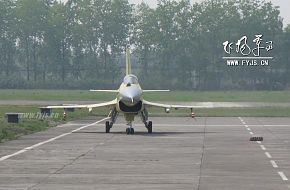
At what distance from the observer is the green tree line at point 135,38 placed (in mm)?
149375

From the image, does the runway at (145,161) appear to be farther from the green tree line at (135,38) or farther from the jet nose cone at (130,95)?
the green tree line at (135,38)

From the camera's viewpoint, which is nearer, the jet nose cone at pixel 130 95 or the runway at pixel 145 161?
the runway at pixel 145 161

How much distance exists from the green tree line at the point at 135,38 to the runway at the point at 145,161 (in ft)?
343

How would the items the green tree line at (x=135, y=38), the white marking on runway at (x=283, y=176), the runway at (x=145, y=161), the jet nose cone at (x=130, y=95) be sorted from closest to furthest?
the runway at (x=145, y=161), the white marking on runway at (x=283, y=176), the jet nose cone at (x=130, y=95), the green tree line at (x=135, y=38)

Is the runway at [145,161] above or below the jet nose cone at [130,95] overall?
below

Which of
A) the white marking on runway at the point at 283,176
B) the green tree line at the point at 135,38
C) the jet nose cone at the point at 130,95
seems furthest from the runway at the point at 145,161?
the green tree line at the point at 135,38

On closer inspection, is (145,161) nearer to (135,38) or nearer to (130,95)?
(130,95)

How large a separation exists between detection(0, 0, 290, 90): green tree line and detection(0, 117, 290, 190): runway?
343 ft

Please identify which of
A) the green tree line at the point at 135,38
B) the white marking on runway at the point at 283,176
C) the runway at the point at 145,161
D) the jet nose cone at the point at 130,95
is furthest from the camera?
the green tree line at the point at 135,38

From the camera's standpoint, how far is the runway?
21.2m

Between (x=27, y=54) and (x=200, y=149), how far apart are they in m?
129

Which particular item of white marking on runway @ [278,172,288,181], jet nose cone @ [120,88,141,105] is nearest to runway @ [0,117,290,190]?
white marking on runway @ [278,172,288,181]

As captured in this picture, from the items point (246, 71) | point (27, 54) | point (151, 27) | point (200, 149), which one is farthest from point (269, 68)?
point (200, 149)

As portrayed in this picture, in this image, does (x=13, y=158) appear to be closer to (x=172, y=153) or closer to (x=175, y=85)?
(x=172, y=153)
